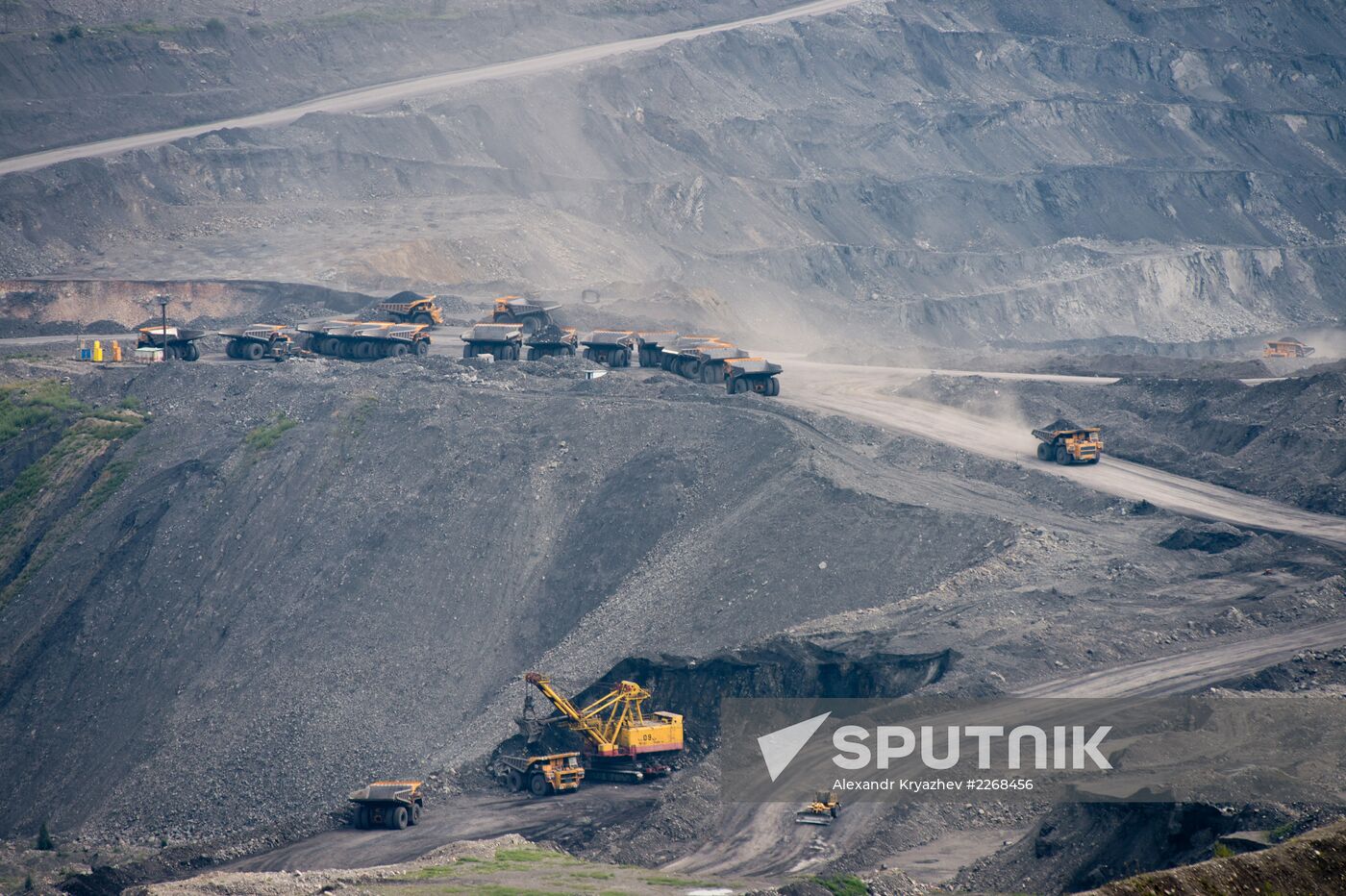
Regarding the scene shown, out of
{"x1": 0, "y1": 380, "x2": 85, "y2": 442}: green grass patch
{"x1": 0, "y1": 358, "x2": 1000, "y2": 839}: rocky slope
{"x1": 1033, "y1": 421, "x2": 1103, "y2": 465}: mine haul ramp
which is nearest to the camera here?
{"x1": 0, "y1": 358, "x2": 1000, "y2": 839}: rocky slope

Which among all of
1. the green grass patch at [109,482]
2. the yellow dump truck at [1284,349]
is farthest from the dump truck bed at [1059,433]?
the green grass patch at [109,482]

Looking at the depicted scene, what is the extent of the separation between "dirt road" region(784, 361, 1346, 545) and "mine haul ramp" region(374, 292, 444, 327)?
1567 cm

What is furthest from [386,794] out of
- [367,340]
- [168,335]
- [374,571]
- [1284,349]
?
[1284,349]

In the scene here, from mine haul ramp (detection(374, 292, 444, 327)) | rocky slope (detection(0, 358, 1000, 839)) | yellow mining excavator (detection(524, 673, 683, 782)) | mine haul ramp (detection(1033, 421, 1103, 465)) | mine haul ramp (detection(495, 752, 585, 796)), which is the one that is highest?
mine haul ramp (detection(374, 292, 444, 327))

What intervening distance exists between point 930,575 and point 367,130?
56960mm

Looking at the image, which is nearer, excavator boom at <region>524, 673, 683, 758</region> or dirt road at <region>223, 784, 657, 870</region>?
dirt road at <region>223, 784, 657, 870</region>

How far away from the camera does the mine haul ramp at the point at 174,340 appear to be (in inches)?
2304

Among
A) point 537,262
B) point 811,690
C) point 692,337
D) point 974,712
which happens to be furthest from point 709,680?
point 537,262

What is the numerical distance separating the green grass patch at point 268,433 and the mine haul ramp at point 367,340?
22.4 feet

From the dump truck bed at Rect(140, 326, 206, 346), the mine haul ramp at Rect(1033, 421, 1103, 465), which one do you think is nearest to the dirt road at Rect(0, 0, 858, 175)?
the dump truck bed at Rect(140, 326, 206, 346)

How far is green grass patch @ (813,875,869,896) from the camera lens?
899 inches

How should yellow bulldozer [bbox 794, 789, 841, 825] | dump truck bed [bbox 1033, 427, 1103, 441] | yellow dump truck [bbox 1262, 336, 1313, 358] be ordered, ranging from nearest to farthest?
yellow bulldozer [bbox 794, 789, 841, 825], dump truck bed [bbox 1033, 427, 1103, 441], yellow dump truck [bbox 1262, 336, 1313, 358]

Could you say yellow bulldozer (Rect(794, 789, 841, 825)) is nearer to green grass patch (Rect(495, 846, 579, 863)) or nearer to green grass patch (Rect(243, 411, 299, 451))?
green grass patch (Rect(495, 846, 579, 863))

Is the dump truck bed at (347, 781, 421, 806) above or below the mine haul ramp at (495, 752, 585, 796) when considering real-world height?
below
